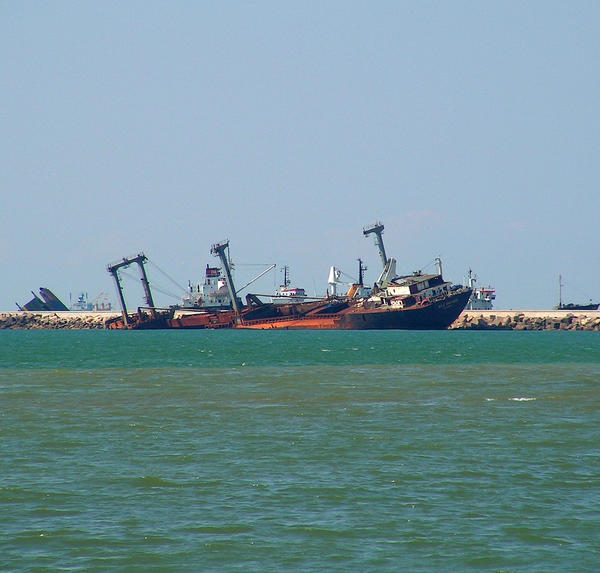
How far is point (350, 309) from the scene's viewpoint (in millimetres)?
132375

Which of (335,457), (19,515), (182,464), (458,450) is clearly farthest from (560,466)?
(19,515)

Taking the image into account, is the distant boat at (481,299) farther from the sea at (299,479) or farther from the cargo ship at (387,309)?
the sea at (299,479)

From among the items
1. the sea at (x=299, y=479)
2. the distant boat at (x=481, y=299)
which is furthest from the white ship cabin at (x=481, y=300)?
→ the sea at (x=299, y=479)

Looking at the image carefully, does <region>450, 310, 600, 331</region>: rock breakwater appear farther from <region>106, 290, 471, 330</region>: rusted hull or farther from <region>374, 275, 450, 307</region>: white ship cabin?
<region>374, 275, 450, 307</region>: white ship cabin

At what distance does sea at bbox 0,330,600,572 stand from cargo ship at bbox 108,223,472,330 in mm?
84866

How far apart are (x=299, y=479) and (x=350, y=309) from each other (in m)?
113

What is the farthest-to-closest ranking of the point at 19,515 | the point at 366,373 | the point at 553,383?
the point at 366,373 < the point at 553,383 < the point at 19,515

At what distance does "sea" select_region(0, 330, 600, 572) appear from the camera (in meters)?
14.6

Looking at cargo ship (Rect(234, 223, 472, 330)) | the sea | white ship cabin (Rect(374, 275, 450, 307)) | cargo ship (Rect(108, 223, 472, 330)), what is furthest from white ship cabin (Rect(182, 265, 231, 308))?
the sea

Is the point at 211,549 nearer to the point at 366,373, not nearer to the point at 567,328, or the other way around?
the point at 366,373

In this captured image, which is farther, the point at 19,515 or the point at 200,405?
the point at 200,405

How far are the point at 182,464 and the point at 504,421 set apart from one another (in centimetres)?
1237

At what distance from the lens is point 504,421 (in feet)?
97.0

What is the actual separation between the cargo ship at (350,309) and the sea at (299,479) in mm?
84866
